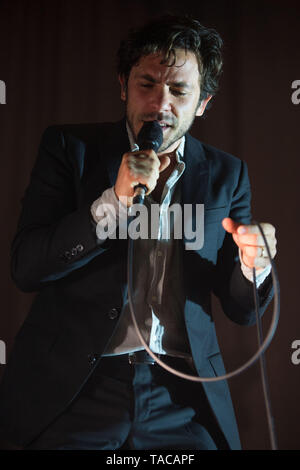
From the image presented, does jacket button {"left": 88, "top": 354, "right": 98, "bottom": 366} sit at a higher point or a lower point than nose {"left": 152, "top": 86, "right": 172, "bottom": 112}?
lower

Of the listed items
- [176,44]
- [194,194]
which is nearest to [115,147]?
[194,194]

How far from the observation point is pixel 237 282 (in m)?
1.22

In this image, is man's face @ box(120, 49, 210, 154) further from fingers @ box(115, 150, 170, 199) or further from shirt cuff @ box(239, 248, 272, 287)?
shirt cuff @ box(239, 248, 272, 287)

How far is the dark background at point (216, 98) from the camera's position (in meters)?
1.96

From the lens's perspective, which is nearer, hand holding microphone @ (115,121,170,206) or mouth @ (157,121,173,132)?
hand holding microphone @ (115,121,170,206)

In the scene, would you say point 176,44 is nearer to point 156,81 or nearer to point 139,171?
point 156,81

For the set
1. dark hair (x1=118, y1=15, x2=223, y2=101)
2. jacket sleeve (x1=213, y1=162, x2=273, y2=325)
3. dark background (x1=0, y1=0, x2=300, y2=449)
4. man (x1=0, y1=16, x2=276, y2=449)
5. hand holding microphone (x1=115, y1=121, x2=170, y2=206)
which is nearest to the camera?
hand holding microphone (x1=115, y1=121, x2=170, y2=206)

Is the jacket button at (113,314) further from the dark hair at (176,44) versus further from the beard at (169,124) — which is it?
the dark hair at (176,44)

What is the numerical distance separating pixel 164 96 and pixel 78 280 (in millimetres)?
524

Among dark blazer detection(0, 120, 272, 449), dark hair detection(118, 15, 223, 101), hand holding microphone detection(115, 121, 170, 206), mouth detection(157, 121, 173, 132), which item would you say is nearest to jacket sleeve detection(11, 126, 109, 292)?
dark blazer detection(0, 120, 272, 449)

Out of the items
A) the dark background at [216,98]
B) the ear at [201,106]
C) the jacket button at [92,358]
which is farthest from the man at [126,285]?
the dark background at [216,98]

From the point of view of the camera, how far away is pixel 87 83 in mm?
2020

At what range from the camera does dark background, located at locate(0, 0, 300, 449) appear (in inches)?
77.4

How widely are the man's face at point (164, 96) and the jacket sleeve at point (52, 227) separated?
22 centimetres
